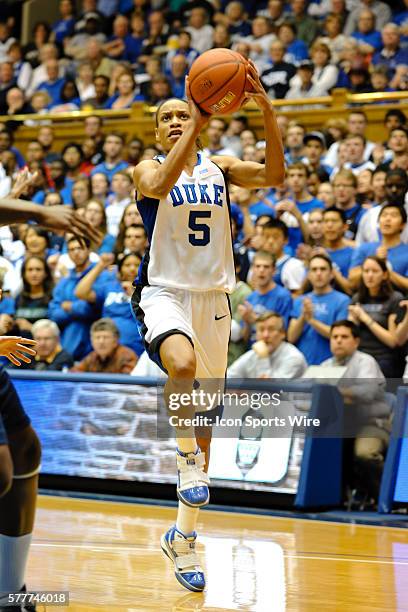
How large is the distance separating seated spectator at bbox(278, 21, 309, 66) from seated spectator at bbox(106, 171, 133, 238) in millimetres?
3362

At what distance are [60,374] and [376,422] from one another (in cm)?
270

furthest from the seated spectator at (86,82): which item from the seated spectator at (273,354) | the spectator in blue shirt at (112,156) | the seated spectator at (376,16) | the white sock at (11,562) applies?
the white sock at (11,562)

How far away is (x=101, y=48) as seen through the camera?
16391 mm

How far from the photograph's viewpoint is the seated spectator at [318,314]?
348 inches

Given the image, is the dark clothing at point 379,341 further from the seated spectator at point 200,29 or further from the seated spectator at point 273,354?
the seated spectator at point 200,29

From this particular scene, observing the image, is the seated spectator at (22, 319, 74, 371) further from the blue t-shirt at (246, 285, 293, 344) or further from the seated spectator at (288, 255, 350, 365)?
the seated spectator at (288, 255, 350, 365)

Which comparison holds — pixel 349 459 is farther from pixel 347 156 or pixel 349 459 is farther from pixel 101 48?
pixel 101 48

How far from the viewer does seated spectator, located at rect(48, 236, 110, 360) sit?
402 inches

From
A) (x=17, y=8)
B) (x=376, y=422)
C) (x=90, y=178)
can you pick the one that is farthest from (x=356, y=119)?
(x=17, y=8)

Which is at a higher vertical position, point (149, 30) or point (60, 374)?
point (149, 30)

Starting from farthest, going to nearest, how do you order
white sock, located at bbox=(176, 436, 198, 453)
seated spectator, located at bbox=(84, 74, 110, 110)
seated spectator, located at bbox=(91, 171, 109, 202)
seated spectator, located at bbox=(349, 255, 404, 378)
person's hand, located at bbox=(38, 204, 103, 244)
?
seated spectator, located at bbox=(84, 74, 110, 110) < seated spectator, located at bbox=(91, 171, 109, 202) < seated spectator, located at bbox=(349, 255, 404, 378) < white sock, located at bbox=(176, 436, 198, 453) < person's hand, located at bbox=(38, 204, 103, 244)

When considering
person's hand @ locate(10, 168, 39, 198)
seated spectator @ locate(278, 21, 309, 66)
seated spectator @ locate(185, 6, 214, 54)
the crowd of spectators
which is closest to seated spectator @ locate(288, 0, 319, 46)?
the crowd of spectators

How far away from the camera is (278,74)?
536 inches

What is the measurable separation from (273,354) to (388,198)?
2210 mm
